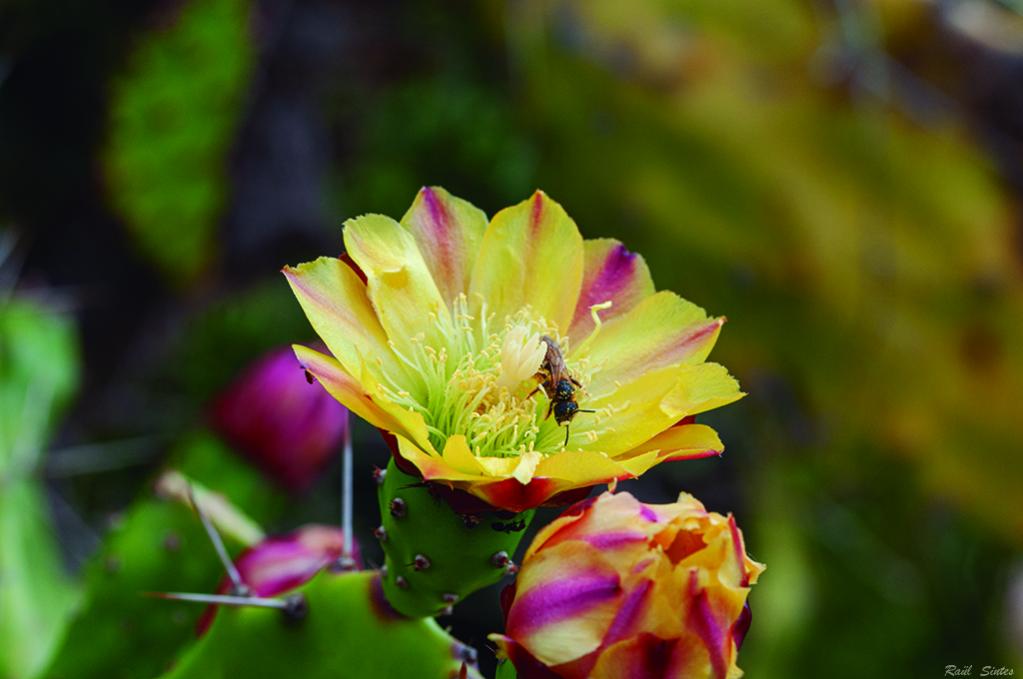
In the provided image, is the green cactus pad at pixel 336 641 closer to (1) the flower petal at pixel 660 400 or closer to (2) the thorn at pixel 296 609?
(2) the thorn at pixel 296 609

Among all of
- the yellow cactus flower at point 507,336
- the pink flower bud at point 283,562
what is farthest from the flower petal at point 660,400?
the pink flower bud at point 283,562

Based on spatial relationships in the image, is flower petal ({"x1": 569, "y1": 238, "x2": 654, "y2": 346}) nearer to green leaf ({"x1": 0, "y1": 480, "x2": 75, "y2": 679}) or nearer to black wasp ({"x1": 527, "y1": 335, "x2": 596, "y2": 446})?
black wasp ({"x1": 527, "y1": 335, "x2": 596, "y2": 446})

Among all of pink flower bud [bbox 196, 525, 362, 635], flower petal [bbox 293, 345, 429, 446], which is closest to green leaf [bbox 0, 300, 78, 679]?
pink flower bud [bbox 196, 525, 362, 635]

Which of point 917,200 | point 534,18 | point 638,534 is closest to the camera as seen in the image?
point 638,534

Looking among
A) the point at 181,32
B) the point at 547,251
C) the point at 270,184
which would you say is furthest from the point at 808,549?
the point at 547,251

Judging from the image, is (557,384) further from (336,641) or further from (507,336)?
(336,641)

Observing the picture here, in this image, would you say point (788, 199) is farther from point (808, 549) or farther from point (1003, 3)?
point (808, 549)
